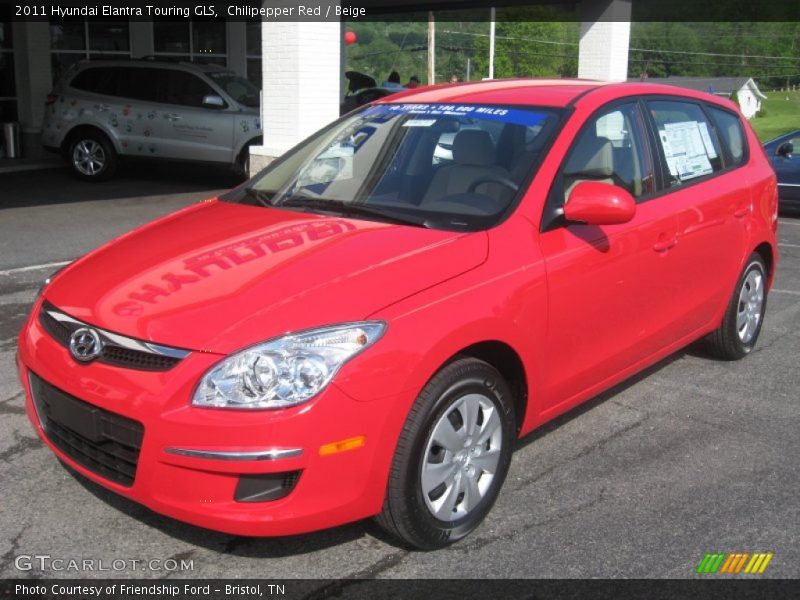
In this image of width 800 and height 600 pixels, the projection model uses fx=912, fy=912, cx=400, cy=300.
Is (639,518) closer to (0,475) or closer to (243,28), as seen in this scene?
(0,475)

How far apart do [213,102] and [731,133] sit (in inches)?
386

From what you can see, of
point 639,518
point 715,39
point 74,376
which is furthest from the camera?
point 715,39

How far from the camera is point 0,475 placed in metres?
3.97

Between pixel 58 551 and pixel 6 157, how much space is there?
15.2m

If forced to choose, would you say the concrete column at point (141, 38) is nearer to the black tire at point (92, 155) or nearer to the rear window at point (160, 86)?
the rear window at point (160, 86)

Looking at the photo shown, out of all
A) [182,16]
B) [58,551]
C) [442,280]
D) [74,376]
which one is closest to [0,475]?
[58,551]

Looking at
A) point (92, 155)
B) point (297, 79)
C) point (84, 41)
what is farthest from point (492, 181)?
point (84, 41)

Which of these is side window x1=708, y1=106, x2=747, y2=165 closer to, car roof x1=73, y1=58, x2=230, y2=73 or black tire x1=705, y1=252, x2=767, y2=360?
black tire x1=705, y1=252, x2=767, y2=360

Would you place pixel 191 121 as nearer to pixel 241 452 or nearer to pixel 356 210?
pixel 356 210

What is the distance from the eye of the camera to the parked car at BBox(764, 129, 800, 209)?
12.9 meters

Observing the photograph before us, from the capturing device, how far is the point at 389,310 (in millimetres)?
3166

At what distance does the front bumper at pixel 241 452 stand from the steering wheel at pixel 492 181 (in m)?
1.32

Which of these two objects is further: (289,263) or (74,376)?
(289,263)

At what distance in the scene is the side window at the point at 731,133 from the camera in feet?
18.3
